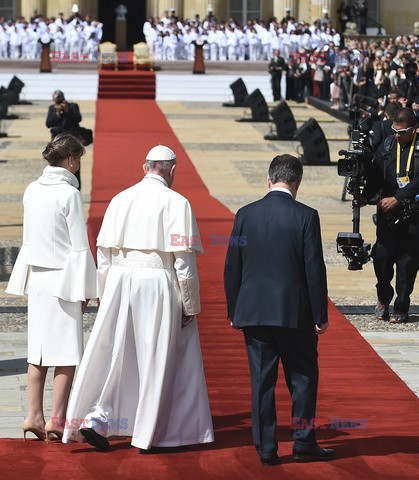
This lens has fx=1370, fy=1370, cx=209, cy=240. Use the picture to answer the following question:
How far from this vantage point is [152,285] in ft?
25.1

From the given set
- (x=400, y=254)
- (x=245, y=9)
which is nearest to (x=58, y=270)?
(x=400, y=254)

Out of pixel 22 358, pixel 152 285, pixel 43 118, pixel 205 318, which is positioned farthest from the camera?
pixel 43 118

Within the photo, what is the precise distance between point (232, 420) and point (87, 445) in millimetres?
1023

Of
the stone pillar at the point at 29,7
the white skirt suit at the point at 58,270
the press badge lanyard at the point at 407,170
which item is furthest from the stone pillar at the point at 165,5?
the white skirt suit at the point at 58,270

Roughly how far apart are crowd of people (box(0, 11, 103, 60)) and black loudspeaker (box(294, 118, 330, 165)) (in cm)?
2508

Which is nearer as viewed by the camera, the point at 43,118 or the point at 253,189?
the point at 253,189

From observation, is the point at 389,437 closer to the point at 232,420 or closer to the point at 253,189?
the point at 232,420

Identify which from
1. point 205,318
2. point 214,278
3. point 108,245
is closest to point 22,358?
point 205,318

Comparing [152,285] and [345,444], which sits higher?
[152,285]

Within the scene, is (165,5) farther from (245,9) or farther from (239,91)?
(239,91)

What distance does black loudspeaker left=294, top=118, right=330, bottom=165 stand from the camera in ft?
83.7

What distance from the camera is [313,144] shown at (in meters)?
25.7

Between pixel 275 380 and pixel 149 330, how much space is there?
0.77m

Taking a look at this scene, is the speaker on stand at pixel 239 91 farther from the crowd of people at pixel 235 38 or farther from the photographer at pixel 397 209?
the photographer at pixel 397 209
